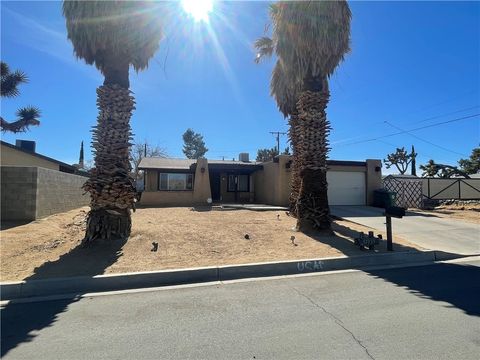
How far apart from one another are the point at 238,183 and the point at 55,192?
1369cm

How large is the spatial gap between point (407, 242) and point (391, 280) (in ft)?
14.0

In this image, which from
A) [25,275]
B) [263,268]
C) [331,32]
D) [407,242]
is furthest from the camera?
[331,32]

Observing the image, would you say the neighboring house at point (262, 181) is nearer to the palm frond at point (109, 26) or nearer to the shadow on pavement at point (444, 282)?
the palm frond at point (109, 26)

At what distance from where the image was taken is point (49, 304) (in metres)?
5.24

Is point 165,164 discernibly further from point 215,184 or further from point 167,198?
point 215,184

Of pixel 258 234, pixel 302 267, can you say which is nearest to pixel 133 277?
pixel 302 267

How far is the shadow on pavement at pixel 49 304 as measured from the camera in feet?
13.4

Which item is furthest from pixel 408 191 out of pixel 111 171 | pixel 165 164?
pixel 111 171

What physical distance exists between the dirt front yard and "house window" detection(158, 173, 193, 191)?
407 inches

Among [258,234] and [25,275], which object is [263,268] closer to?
[258,234]

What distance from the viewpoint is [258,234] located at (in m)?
10.3

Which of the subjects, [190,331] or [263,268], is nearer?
[190,331]

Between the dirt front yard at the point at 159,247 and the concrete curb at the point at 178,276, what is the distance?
0.41 m

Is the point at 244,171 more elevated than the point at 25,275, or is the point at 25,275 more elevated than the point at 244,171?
the point at 244,171
